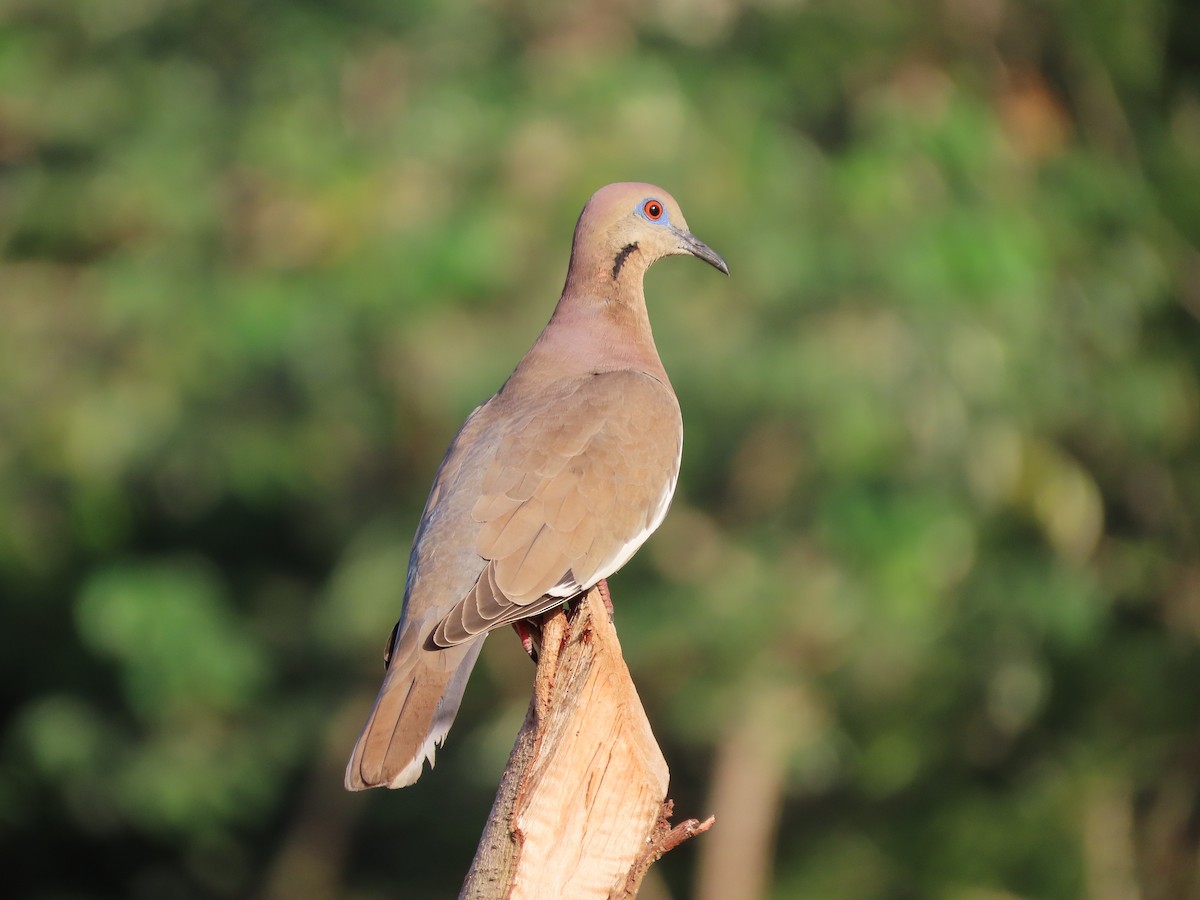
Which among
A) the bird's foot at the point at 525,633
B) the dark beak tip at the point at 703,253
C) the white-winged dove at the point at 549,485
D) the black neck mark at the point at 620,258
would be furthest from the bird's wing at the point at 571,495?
the dark beak tip at the point at 703,253

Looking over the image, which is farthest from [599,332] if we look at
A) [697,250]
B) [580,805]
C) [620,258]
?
[580,805]

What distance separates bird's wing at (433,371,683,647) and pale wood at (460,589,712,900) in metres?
0.47

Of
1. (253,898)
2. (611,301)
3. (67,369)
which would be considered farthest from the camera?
(253,898)

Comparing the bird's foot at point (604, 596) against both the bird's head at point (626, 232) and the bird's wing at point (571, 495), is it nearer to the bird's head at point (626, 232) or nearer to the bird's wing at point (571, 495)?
the bird's wing at point (571, 495)

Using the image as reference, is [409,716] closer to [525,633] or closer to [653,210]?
[525,633]

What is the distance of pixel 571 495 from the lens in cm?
409

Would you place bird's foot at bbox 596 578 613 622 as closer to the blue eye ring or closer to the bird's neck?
the bird's neck

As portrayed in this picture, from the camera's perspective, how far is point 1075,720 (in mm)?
9852

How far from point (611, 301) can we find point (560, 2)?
18.2 feet

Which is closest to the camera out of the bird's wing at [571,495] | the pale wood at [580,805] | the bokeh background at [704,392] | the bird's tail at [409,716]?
the pale wood at [580,805]

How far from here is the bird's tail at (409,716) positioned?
3197mm

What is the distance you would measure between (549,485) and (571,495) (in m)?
0.06

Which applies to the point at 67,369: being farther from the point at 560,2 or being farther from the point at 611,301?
the point at 611,301

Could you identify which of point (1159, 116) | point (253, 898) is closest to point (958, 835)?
point (1159, 116)
